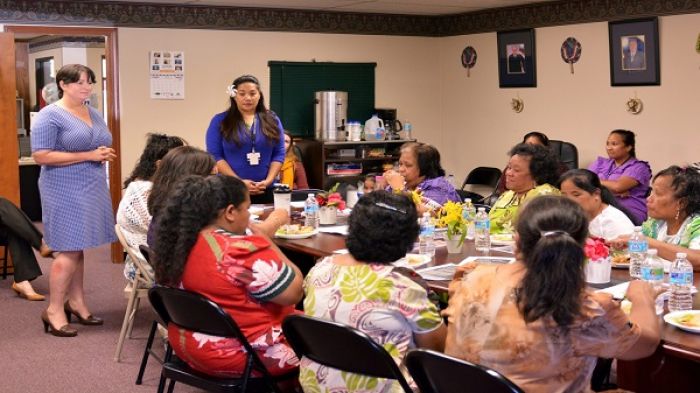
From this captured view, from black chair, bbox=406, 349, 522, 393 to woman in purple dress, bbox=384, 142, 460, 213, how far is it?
8.12 ft

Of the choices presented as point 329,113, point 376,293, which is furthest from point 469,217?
point 329,113

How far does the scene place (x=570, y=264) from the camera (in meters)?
2.26

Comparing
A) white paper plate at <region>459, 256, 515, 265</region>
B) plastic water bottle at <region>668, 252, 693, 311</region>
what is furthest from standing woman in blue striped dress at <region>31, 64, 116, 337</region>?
plastic water bottle at <region>668, 252, 693, 311</region>

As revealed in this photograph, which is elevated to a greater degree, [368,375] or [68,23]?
[68,23]

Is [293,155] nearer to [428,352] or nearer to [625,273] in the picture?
[625,273]

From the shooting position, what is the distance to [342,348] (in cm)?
260

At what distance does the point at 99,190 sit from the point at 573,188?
2.78 m

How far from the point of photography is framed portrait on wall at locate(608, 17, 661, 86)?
23.3 ft

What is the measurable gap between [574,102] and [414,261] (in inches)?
183

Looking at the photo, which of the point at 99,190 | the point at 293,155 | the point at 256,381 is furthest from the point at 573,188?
the point at 293,155

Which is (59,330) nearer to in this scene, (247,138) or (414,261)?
(247,138)

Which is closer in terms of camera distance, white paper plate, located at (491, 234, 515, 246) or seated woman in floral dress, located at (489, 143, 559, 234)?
white paper plate, located at (491, 234, 515, 246)

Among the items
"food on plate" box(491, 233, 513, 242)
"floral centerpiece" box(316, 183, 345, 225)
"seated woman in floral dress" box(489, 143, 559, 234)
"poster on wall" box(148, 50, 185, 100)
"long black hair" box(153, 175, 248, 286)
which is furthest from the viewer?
"poster on wall" box(148, 50, 185, 100)

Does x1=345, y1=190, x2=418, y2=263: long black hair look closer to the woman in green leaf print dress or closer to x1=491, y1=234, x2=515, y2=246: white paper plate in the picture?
the woman in green leaf print dress
